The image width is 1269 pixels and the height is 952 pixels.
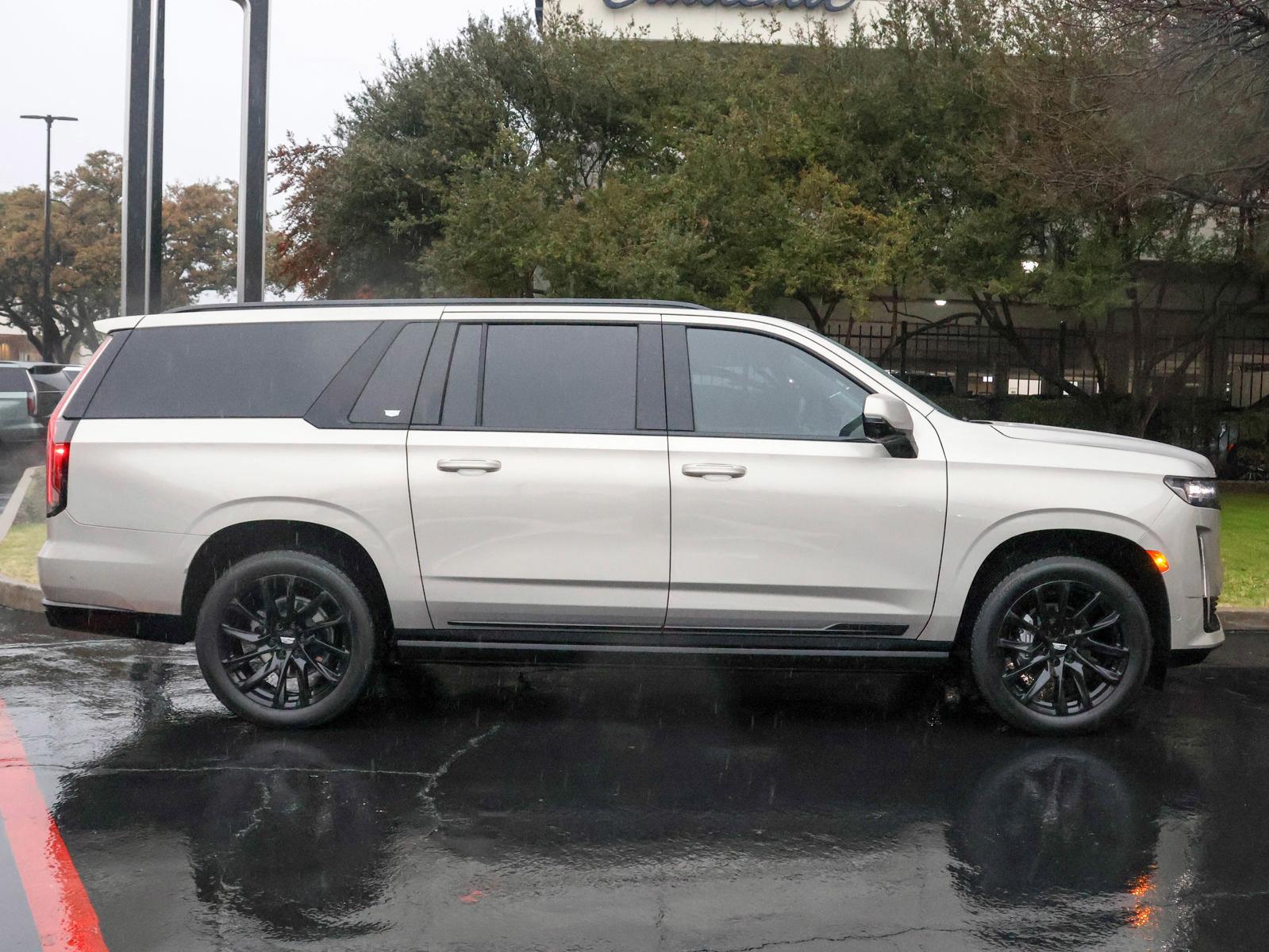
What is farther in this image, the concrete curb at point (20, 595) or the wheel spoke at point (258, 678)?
the concrete curb at point (20, 595)

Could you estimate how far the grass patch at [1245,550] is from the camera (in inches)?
372

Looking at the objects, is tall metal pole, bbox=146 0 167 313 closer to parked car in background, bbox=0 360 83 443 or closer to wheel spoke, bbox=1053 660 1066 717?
wheel spoke, bbox=1053 660 1066 717

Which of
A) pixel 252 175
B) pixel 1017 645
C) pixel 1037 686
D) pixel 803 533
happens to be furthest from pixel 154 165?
pixel 1037 686

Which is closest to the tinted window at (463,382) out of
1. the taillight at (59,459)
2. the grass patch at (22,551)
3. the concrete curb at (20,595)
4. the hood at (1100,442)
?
the taillight at (59,459)

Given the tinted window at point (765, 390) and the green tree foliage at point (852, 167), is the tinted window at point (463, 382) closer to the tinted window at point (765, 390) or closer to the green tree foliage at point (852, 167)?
the tinted window at point (765, 390)

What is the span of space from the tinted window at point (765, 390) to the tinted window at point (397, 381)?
1259 mm

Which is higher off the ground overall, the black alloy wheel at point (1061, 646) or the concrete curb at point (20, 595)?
the black alloy wheel at point (1061, 646)

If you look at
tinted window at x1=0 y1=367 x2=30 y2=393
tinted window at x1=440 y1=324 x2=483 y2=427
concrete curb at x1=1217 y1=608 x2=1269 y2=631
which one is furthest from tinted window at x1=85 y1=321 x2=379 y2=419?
tinted window at x1=0 y1=367 x2=30 y2=393

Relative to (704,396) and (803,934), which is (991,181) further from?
(803,934)

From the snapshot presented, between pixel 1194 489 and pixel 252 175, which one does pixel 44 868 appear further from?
pixel 252 175

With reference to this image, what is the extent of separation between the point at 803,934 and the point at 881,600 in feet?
6.99

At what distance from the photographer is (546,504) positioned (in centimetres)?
542

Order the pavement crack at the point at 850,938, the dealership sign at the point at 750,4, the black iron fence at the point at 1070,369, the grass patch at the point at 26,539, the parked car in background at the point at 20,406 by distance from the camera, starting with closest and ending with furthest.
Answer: the pavement crack at the point at 850,938
the grass patch at the point at 26,539
the parked car in background at the point at 20,406
the black iron fence at the point at 1070,369
the dealership sign at the point at 750,4

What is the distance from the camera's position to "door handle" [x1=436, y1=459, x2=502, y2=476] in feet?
17.9
